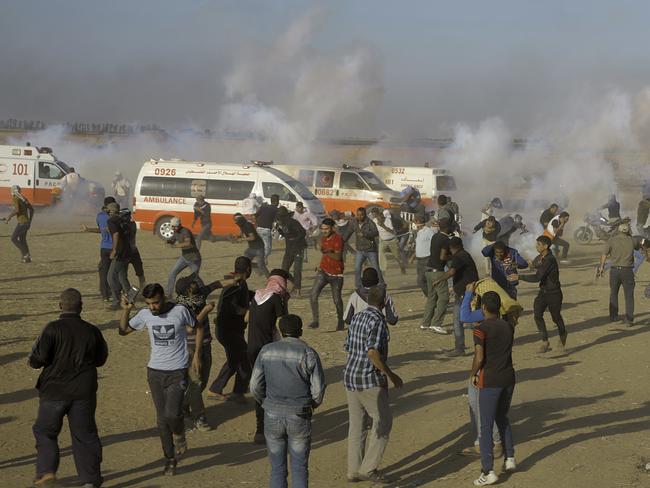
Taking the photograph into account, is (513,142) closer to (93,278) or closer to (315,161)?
(315,161)

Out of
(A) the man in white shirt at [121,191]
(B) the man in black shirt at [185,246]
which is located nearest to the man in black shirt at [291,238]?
(B) the man in black shirt at [185,246]

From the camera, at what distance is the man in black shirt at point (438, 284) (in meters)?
14.1

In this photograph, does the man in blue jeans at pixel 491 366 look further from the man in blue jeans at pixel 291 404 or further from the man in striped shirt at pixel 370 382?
A: the man in blue jeans at pixel 291 404

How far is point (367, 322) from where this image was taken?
8094 mm

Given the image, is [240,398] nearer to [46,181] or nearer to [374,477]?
[374,477]

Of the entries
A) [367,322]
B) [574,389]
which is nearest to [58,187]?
[574,389]

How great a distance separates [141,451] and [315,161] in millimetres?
40120

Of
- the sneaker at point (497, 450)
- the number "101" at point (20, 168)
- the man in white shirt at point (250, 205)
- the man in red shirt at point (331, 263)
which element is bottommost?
the sneaker at point (497, 450)

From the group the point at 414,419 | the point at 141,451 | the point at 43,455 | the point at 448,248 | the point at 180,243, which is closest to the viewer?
the point at 43,455

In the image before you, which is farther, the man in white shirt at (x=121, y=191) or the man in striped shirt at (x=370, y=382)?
the man in white shirt at (x=121, y=191)

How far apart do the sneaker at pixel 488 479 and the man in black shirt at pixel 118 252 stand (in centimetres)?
849

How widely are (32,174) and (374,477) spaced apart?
28465 mm

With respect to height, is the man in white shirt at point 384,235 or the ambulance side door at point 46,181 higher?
the ambulance side door at point 46,181

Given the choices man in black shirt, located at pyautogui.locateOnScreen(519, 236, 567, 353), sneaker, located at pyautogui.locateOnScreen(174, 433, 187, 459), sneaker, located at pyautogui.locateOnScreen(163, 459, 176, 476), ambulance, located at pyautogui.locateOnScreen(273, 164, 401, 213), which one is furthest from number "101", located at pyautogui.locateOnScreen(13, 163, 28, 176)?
sneaker, located at pyautogui.locateOnScreen(163, 459, 176, 476)
